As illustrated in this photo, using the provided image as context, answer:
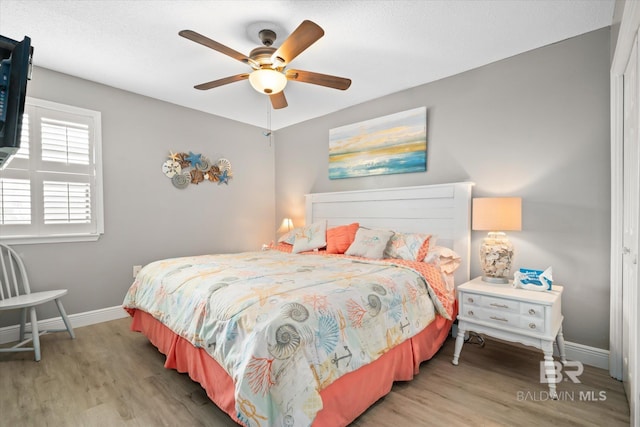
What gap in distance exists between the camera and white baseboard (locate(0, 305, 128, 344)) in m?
2.72

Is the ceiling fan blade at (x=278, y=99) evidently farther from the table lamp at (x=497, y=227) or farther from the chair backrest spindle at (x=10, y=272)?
the chair backrest spindle at (x=10, y=272)

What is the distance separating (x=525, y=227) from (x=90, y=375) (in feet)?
11.5

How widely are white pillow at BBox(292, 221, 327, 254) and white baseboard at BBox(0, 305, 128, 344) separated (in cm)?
205

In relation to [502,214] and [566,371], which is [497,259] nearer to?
[502,214]

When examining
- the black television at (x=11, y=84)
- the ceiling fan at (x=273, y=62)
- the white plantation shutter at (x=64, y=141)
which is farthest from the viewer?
the white plantation shutter at (x=64, y=141)

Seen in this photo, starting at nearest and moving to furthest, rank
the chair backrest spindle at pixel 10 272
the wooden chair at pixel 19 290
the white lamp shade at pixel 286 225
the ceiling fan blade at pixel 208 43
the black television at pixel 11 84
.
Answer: the black television at pixel 11 84
the ceiling fan blade at pixel 208 43
the wooden chair at pixel 19 290
the chair backrest spindle at pixel 10 272
the white lamp shade at pixel 286 225

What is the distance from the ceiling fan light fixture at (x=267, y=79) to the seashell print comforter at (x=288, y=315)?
136 cm

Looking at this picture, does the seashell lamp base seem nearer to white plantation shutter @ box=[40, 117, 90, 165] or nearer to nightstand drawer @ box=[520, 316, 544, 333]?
nightstand drawer @ box=[520, 316, 544, 333]

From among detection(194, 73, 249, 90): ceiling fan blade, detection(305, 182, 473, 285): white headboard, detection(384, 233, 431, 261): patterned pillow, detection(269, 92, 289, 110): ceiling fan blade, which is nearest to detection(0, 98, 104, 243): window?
detection(194, 73, 249, 90): ceiling fan blade

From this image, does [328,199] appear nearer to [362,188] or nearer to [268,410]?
[362,188]

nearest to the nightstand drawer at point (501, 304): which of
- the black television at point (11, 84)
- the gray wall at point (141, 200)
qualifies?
the black television at point (11, 84)

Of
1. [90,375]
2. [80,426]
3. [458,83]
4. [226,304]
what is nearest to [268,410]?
[226,304]

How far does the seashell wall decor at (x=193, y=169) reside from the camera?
3758mm

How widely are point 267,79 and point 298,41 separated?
0.43 m
